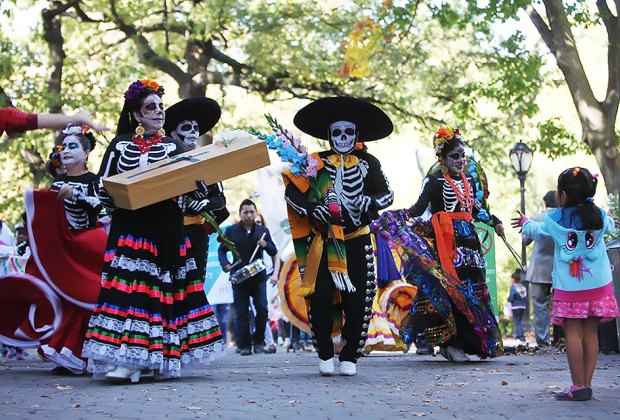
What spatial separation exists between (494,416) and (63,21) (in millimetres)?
25935

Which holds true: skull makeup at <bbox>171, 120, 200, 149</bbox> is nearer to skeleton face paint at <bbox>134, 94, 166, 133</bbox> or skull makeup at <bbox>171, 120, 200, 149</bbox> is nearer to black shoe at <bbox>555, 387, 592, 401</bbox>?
skeleton face paint at <bbox>134, 94, 166, 133</bbox>

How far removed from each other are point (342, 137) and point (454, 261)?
2.16 meters

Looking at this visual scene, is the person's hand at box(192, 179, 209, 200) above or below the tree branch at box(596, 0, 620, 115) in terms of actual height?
below

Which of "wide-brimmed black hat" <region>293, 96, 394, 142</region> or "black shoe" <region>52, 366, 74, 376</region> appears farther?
"black shoe" <region>52, 366, 74, 376</region>

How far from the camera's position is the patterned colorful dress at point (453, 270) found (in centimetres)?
1258

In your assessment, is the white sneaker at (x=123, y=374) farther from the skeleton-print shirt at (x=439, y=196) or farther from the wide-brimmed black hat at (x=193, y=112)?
the skeleton-print shirt at (x=439, y=196)

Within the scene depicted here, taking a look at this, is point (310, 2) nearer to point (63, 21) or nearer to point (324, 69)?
point (324, 69)

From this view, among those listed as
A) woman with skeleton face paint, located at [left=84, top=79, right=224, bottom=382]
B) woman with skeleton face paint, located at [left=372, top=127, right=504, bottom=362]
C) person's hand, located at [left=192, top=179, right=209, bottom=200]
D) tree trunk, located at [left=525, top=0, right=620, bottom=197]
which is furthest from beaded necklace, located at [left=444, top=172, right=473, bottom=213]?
tree trunk, located at [left=525, top=0, right=620, bottom=197]

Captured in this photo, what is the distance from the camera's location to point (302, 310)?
15.4 metres

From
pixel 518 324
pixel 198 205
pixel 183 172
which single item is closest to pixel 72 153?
pixel 198 205

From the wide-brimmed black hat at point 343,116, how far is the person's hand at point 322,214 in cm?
84

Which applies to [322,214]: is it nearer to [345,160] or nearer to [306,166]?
[306,166]

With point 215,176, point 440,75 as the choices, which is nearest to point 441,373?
point 215,176

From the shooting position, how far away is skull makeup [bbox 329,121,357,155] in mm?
11180
